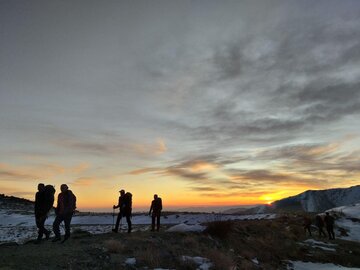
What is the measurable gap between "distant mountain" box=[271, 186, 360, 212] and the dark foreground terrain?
57.6 metres

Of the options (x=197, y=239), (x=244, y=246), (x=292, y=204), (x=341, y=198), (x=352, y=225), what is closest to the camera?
(x=197, y=239)

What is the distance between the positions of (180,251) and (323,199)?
2909 inches

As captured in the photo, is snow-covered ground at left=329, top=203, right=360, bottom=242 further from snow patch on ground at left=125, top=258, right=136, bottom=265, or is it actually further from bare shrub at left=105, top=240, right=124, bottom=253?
snow patch on ground at left=125, top=258, right=136, bottom=265

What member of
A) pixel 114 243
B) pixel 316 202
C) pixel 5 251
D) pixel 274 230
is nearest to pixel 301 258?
pixel 274 230

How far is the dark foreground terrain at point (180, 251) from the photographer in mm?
13562

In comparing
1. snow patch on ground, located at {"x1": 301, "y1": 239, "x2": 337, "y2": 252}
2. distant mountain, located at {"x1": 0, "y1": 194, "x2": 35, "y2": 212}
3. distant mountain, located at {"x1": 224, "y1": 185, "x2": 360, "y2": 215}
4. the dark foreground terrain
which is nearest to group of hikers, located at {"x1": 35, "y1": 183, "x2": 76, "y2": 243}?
the dark foreground terrain

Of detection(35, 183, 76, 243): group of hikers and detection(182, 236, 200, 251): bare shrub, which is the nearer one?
detection(35, 183, 76, 243): group of hikers

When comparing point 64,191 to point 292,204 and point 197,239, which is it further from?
point 292,204

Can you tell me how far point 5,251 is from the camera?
1427cm

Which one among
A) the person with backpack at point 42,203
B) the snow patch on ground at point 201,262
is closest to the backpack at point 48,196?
the person with backpack at point 42,203

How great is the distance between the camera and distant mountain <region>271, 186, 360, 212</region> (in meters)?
80.4

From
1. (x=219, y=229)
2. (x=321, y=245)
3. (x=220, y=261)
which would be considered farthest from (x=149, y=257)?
(x=321, y=245)

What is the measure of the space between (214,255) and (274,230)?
1330cm

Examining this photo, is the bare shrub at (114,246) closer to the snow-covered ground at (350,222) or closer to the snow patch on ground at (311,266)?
the snow patch on ground at (311,266)
